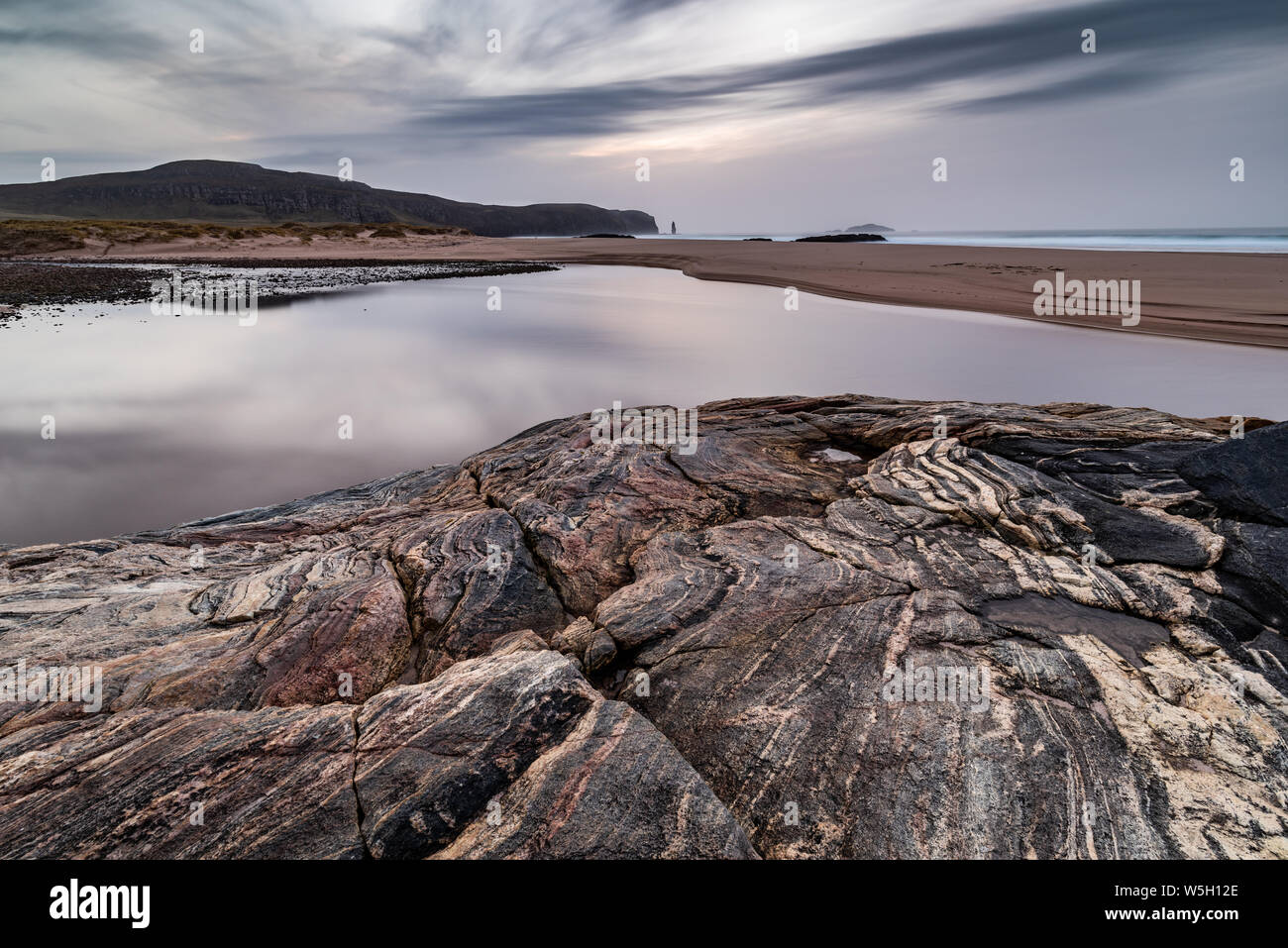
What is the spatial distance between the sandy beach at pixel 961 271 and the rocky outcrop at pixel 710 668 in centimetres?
2160

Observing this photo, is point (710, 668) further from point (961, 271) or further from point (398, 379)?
point (961, 271)

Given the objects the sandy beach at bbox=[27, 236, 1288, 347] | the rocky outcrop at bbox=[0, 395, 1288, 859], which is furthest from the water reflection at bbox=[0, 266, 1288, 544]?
the rocky outcrop at bbox=[0, 395, 1288, 859]

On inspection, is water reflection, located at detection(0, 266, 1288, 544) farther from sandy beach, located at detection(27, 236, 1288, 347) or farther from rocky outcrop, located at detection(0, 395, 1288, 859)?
rocky outcrop, located at detection(0, 395, 1288, 859)

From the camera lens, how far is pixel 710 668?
5.35 m

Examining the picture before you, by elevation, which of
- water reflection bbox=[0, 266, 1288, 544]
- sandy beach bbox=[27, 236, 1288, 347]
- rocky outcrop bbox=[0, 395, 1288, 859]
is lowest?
rocky outcrop bbox=[0, 395, 1288, 859]

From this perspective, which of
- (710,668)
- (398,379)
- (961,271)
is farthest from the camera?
(961,271)

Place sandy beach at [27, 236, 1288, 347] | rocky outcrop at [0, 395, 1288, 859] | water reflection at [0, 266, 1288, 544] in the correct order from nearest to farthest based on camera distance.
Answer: rocky outcrop at [0, 395, 1288, 859], water reflection at [0, 266, 1288, 544], sandy beach at [27, 236, 1288, 347]

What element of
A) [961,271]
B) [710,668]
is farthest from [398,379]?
[961,271]

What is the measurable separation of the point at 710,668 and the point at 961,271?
153 feet

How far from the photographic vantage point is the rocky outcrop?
154 inches

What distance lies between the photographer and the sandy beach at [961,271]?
24.1 metres

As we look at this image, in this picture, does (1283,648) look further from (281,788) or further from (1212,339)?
(1212,339)

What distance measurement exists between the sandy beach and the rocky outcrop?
21.6 m

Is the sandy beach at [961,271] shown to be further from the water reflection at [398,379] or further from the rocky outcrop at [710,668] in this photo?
the rocky outcrop at [710,668]
